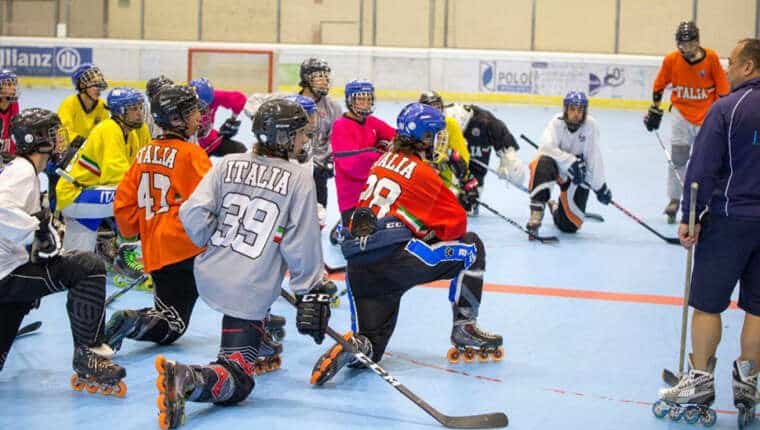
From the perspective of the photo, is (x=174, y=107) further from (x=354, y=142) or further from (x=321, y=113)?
(x=321, y=113)

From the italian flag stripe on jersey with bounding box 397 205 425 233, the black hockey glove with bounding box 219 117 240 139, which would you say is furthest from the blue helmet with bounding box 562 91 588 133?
the italian flag stripe on jersey with bounding box 397 205 425 233

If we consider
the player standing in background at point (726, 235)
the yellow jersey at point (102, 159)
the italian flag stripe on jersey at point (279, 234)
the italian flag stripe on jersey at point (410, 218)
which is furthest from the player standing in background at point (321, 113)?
the player standing in background at point (726, 235)

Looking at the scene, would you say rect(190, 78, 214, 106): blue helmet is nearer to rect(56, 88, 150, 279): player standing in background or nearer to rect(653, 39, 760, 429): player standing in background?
rect(56, 88, 150, 279): player standing in background

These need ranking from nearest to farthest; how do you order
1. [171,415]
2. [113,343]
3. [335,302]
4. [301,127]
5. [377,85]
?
[171,415] → [301,127] → [113,343] → [335,302] → [377,85]

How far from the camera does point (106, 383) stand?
171 inches

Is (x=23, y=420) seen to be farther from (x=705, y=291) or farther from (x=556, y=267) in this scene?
(x=556, y=267)

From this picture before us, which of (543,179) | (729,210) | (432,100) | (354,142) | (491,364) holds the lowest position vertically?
(491,364)

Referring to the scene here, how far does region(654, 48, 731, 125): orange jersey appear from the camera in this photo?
8.79 metres

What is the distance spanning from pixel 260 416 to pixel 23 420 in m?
0.94

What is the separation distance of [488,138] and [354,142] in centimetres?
301

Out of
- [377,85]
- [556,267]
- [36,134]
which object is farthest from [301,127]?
[377,85]

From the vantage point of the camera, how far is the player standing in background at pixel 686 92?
877 cm

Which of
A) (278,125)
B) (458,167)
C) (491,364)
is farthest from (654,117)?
(278,125)

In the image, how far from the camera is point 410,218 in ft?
15.5
